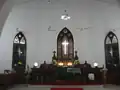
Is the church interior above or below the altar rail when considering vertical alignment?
above

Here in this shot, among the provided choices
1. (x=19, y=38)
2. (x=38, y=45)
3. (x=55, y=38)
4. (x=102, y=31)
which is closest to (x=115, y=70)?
(x=102, y=31)

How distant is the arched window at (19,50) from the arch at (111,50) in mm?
5454

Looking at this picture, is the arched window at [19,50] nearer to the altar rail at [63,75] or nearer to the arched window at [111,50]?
the altar rail at [63,75]

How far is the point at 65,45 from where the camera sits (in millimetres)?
12172

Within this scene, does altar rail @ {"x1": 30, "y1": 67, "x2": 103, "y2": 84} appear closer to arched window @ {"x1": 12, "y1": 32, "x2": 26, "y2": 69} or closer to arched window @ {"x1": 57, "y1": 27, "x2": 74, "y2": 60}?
arched window @ {"x1": 57, "y1": 27, "x2": 74, "y2": 60}

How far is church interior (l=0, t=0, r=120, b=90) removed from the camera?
11336 millimetres

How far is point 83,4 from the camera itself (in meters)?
11.9

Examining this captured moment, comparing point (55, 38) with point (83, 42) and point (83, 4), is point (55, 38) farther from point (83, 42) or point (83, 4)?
point (83, 4)

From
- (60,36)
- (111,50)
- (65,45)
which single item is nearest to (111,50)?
(111,50)

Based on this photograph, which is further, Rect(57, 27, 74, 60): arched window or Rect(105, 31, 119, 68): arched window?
Rect(57, 27, 74, 60): arched window

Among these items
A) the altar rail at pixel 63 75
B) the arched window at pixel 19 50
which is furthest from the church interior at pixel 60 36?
the altar rail at pixel 63 75

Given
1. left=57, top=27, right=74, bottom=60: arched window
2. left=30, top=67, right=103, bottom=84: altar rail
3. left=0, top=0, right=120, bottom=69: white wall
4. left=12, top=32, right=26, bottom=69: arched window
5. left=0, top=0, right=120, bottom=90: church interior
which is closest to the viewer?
left=30, top=67, right=103, bottom=84: altar rail

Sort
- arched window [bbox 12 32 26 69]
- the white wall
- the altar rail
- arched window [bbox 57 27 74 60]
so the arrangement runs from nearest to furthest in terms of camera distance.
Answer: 1. the altar rail
2. arched window [bbox 12 32 26 69]
3. the white wall
4. arched window [bbox 57 27 74 60]

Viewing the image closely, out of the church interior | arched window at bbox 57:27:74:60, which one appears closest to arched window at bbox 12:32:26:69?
the church interior
